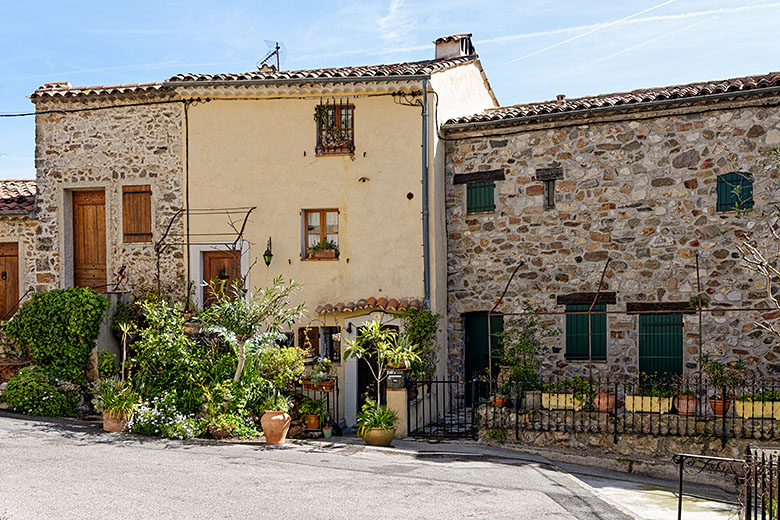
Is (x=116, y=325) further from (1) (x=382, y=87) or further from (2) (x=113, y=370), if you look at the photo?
(1) (x=382, y=87)

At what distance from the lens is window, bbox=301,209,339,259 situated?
53.1 feet

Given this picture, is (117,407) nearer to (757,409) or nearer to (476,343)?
(476,343)

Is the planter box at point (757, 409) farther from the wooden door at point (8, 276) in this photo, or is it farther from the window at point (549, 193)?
the wooden door at point (8, 276)

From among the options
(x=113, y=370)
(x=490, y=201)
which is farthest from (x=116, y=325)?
(x=490, y=201)

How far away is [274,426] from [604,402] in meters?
5.68

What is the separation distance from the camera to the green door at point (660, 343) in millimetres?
14430

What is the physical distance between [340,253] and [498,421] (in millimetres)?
5002

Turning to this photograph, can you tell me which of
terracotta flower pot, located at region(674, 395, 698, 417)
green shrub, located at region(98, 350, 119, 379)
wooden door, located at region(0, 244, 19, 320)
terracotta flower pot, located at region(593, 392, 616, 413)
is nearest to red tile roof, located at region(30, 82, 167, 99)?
wooden door, located at region(0, 244, 19, 320)

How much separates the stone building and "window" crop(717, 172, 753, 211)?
0.08ft

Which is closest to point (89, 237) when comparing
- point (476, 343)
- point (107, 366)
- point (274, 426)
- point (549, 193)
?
point (107, 366)

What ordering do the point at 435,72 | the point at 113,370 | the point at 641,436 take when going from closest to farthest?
the point at 641,436, the point at 113,370, the point at 435,72

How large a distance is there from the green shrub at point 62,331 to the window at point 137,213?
2.01 metres

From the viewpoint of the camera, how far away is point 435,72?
1571 cm

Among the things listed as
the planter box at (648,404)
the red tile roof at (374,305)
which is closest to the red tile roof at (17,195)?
the red tile roof at (374,305)
